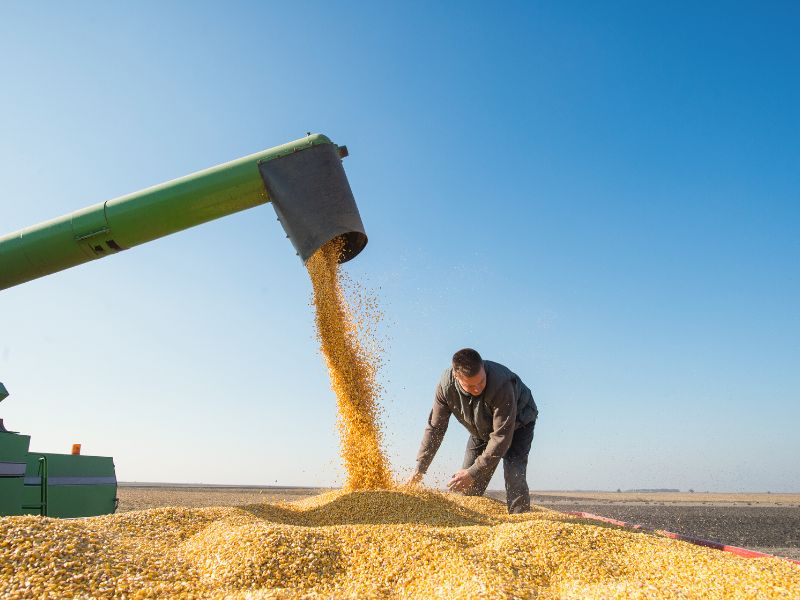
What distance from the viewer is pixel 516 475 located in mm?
5039

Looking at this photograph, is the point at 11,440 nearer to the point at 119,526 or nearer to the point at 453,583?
the point at 119,526

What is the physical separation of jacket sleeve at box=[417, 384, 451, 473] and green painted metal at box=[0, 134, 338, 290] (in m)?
2.44

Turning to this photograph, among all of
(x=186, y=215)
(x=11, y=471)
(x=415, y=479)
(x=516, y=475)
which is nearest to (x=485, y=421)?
(x=516, y=475)

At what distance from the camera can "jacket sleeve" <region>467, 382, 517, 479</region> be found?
4.79 meters

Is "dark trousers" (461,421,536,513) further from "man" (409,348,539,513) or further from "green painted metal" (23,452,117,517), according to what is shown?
"green painted metal" (23,452,117,517)

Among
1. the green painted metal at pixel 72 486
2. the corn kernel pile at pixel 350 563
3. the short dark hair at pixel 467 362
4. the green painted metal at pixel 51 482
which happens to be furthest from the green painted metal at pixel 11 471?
the short dark hair at pixel 467 362

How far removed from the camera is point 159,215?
4266 millimetres

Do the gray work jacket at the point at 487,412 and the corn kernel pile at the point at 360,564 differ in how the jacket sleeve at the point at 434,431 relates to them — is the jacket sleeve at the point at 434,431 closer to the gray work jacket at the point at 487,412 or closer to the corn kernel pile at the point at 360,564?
the gray work jacket at the point at 487,412

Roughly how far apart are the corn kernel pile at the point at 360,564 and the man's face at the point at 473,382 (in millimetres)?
1566

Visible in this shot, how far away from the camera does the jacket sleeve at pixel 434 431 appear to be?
5.37 metres

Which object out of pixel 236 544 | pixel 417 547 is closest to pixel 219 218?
pixel 236 544

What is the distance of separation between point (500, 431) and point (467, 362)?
2.35ft

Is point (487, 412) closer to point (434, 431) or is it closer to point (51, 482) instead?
point (434, 431)

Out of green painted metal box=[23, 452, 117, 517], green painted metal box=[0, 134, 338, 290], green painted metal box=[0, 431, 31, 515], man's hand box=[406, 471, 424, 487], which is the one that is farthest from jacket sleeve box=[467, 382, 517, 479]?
green painted metal box=[0, 431, 31, 515]
